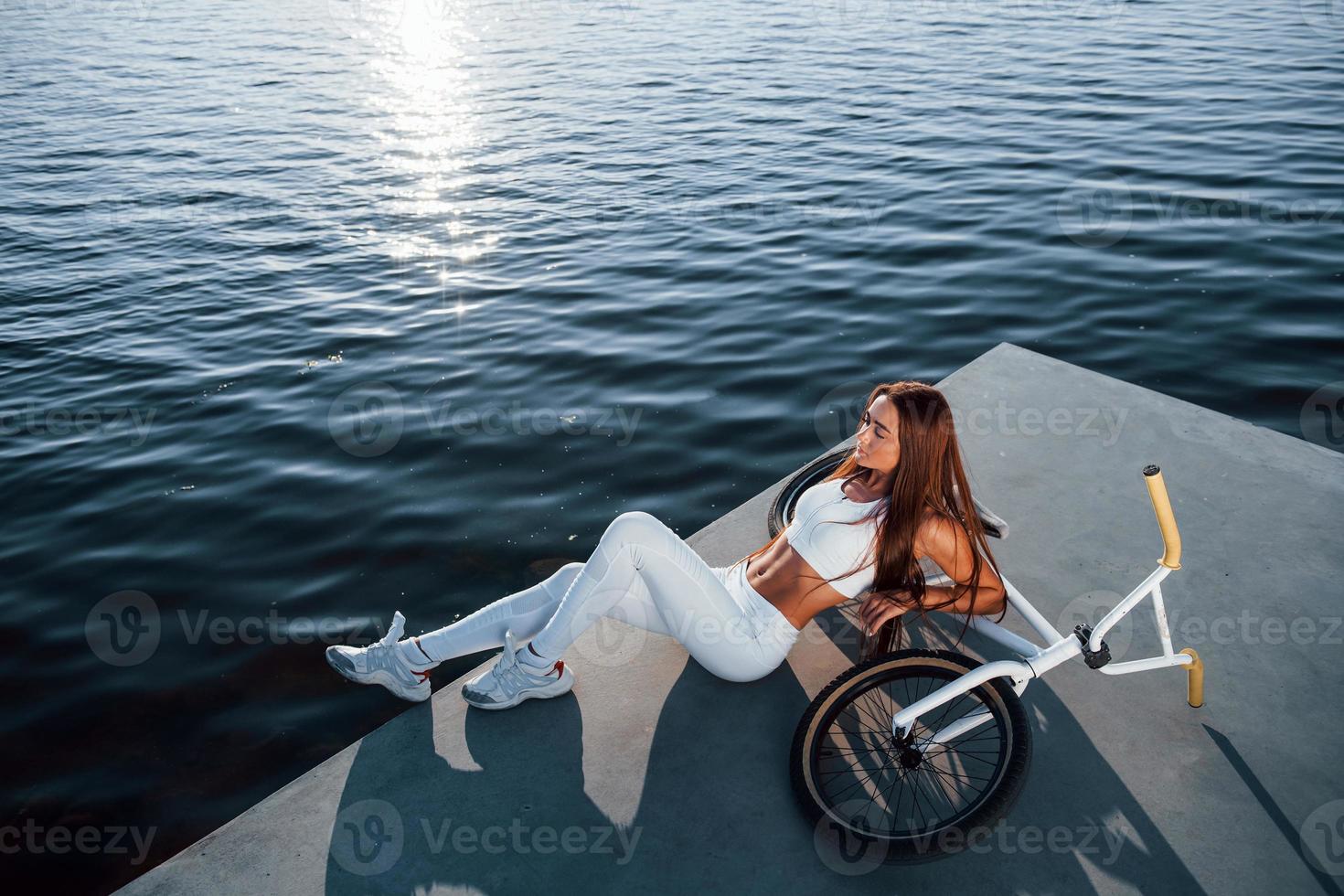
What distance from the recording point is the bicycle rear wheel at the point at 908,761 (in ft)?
10.3

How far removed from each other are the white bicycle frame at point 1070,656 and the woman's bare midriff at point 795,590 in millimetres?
554

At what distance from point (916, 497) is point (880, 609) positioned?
17.6 inches

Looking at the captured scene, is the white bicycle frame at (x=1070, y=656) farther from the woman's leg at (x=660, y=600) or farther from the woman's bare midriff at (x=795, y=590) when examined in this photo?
the woman's leg at (x=660, y=600)

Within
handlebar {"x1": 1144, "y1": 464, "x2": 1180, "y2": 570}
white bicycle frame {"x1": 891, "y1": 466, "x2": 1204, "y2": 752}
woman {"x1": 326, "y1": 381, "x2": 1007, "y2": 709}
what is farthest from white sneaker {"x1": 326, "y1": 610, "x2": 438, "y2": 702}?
handlebar {"x1": 1144, "y1": 464, "x2": 1180, "y2": 570}

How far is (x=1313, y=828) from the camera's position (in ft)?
10.8

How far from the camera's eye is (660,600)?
3.80 m

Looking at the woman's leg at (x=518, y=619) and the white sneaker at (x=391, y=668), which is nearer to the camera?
the woman's leg at (x=518, y=619)

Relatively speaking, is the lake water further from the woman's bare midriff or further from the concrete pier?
the woman's bare midriff

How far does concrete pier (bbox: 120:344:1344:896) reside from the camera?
3.25m

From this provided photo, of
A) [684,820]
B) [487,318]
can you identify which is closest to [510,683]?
[684,820]

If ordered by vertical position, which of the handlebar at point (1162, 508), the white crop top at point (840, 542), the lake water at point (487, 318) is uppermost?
the handlebar at point (1162, 508)

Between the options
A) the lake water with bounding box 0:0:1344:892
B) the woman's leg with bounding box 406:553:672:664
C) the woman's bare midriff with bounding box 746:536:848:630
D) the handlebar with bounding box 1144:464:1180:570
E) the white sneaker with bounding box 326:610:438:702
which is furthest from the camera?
the lake water with bounding box 0:0:1344:892

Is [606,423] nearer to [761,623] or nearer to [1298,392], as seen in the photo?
[761,623]

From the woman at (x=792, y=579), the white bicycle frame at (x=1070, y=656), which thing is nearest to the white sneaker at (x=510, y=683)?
the woman at (x=792, y=579)
